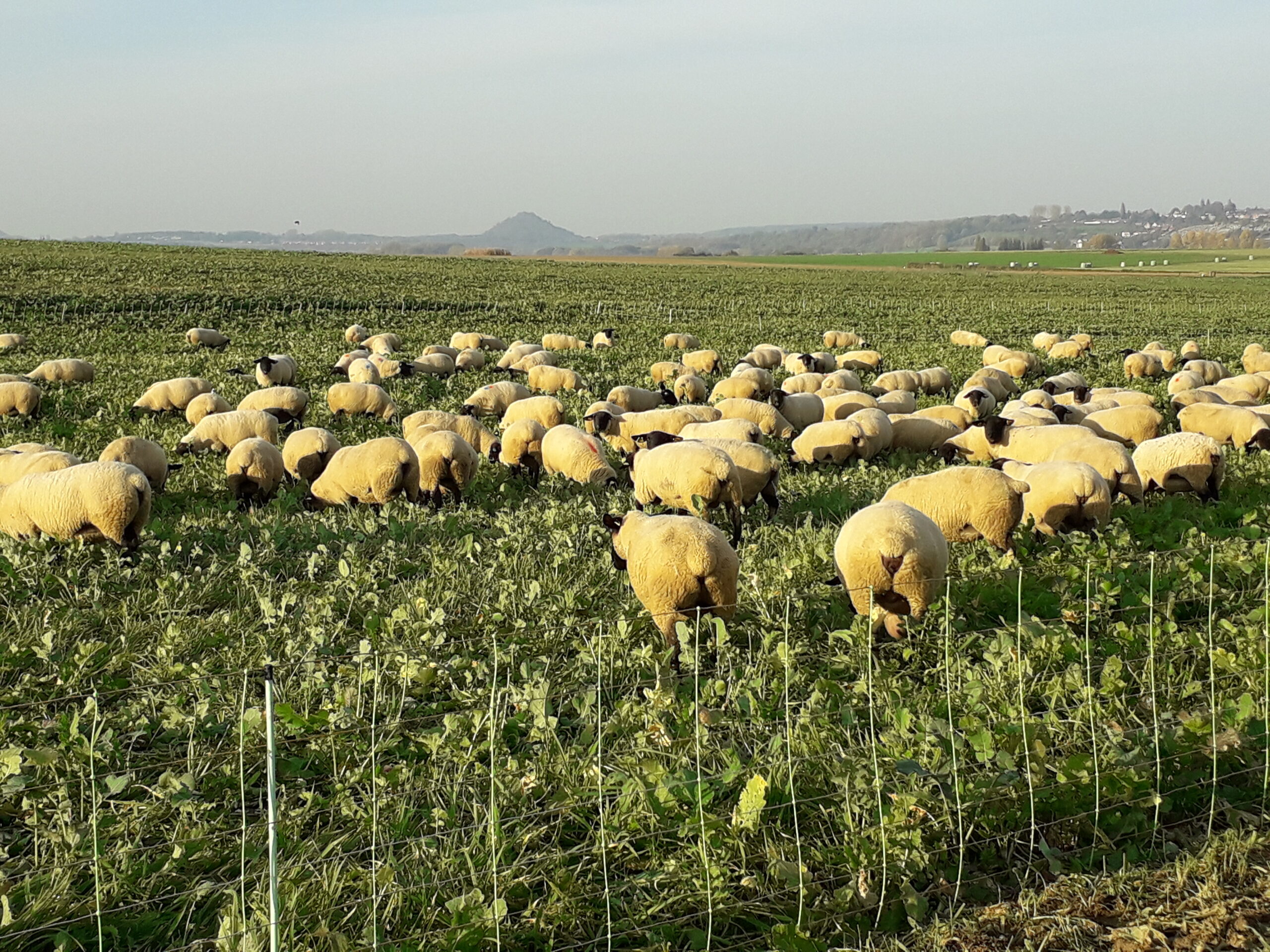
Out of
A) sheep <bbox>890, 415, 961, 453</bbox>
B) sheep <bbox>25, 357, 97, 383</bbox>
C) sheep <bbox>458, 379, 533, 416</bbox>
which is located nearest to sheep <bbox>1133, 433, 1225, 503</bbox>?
sheep <bbox>890, 415, 961, 453</bbox>

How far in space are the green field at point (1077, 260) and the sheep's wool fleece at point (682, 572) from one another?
99.4 meters

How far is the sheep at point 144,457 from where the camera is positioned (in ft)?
31.7

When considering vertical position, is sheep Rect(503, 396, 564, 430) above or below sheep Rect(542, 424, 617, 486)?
above

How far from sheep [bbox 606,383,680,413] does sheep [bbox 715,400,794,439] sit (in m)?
1.91

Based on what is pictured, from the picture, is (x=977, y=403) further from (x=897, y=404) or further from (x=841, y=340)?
(x=841, y=340)

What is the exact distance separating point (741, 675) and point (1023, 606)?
92.2 inches

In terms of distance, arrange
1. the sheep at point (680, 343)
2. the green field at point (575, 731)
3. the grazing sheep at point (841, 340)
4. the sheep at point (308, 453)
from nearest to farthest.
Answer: the green field at point (575, 731)
the sheep at point (308, 453)
the sheep at point (680, 343)
the grazing sheep at point (841, 340)

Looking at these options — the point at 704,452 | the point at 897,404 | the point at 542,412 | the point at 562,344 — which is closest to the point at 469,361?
the point at 562,344

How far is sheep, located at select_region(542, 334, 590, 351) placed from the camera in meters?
24.2

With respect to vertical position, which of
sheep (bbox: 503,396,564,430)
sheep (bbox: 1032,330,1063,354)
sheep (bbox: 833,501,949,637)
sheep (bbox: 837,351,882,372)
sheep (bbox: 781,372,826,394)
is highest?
sheep (bbox: 1032,330,1063,354)

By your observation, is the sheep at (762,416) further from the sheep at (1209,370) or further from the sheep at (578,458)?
the sheep at (1209,370)

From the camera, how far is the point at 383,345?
22016 millimetres

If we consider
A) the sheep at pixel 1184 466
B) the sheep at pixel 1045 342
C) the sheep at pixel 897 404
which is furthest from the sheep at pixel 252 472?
the sheep at pixel 1045 342

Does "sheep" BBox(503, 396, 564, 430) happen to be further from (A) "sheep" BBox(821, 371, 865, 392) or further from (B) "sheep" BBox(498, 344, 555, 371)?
(B) "sheep" BBox(498, 344, 555, 371)
